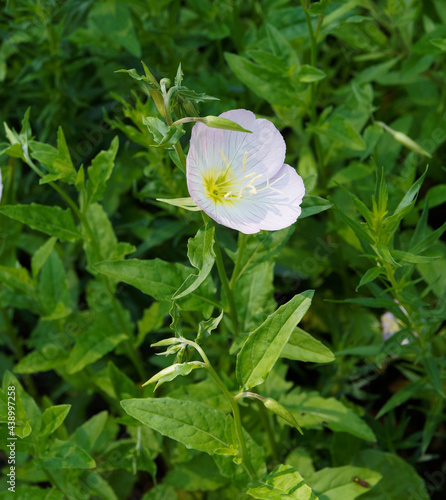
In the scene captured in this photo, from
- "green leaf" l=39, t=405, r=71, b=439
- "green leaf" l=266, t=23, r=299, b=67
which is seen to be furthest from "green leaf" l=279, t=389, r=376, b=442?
"green leaf" l=266, t=23, r=299, b=67

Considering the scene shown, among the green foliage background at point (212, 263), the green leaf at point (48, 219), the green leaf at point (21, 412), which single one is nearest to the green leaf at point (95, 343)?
the green foliage background at point (212, 263)

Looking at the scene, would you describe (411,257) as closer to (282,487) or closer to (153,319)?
(282,487)

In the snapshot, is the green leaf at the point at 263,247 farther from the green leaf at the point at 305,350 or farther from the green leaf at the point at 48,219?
the green leaf at the point at 48,219

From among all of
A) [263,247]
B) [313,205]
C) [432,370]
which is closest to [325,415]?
[432,370]

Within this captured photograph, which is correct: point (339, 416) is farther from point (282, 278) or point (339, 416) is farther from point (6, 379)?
point (6, 379)

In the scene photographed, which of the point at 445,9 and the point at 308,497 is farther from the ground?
the point at 445,9

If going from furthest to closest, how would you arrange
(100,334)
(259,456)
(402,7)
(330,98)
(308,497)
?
(330,98) < (402,7) < (100,334) < (259,456) < (308,497)

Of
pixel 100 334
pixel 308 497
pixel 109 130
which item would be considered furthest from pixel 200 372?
pixel 109 130

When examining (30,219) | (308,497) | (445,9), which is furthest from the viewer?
(445,9)
